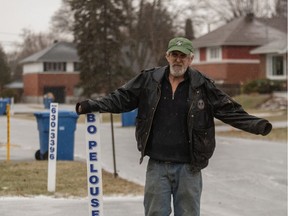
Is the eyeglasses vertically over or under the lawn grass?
over

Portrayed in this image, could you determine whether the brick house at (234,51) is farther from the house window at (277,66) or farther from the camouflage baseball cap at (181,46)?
the camouflage baseball cap at (181,46)

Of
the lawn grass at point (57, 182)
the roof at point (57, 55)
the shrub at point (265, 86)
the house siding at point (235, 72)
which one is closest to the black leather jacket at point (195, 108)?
the lawn grass at point (57, 182)

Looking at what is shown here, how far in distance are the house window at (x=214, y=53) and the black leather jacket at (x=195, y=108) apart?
5061cm

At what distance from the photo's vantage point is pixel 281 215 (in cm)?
884

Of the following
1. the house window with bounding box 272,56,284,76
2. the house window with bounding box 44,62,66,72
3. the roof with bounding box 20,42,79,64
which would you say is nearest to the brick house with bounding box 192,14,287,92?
the house window with bounding box 272,56,284,76

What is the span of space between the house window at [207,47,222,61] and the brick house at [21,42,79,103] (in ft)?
77.1

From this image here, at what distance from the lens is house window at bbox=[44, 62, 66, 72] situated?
255 feet

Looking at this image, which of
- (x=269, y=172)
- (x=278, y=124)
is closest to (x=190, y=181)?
(x=269, y=172)

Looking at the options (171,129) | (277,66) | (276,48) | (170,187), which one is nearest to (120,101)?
(171,129)

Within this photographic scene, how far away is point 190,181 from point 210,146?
0.33 m

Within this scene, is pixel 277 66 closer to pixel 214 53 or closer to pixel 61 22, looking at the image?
pixel 214 53

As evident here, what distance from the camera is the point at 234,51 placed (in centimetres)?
5566

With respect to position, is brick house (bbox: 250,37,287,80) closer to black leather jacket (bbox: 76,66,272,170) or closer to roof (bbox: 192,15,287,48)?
roof (bbox: 192,15,287,48)

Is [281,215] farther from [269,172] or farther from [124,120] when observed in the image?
[124,120]
